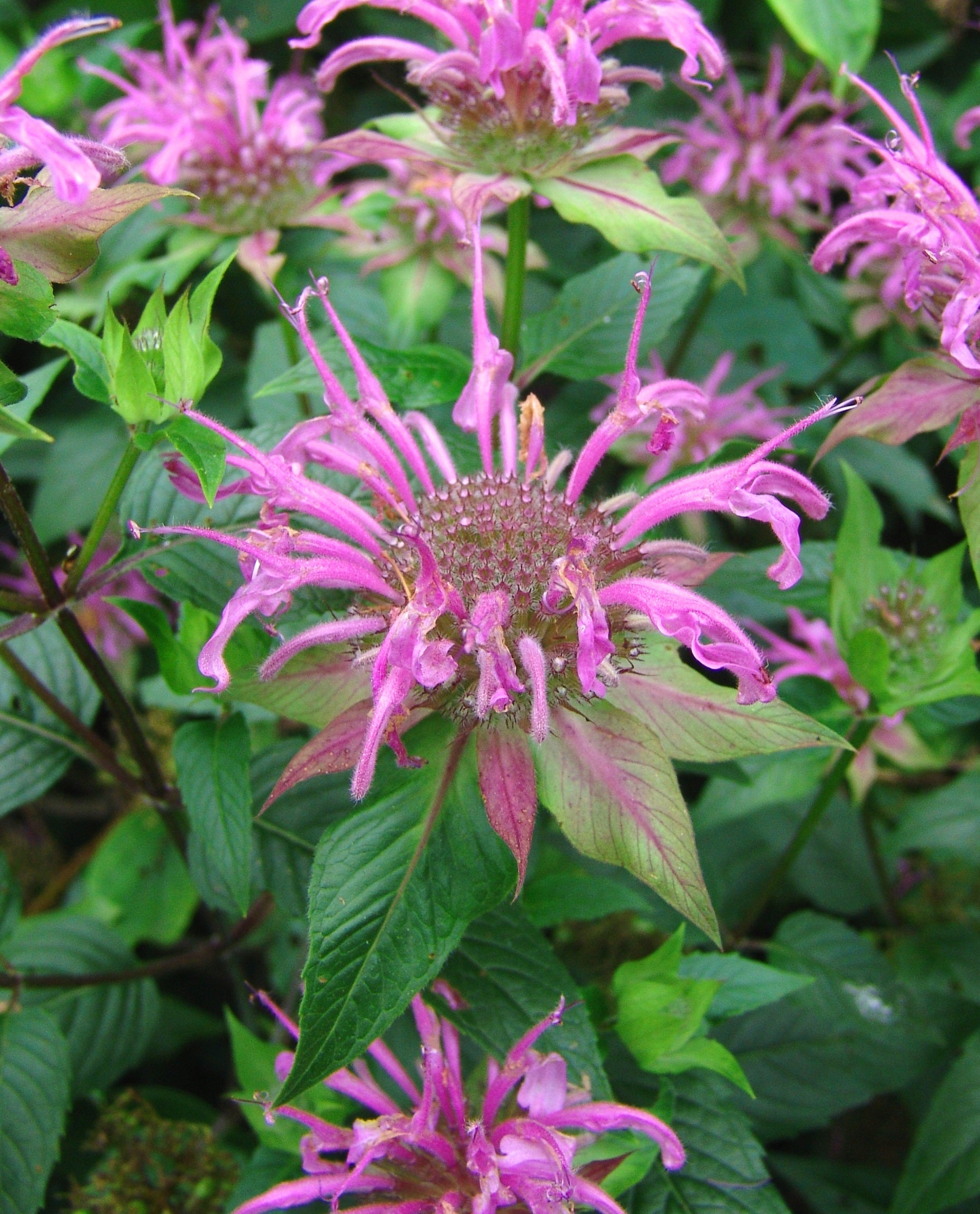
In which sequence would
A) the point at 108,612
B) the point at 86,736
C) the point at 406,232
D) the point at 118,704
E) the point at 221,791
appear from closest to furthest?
the point at 221,791
the point at 118,704
the point at 86,736
the point at 406,232
the point at 108,612

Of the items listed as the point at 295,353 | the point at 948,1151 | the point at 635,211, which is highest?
the point at 635,211

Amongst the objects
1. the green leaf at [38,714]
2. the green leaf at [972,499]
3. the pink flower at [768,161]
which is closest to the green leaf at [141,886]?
the green leaf at [38,714]

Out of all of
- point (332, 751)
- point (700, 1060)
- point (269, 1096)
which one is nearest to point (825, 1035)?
point (700, 1060)

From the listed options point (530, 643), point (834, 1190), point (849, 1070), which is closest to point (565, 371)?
point (530, 643)

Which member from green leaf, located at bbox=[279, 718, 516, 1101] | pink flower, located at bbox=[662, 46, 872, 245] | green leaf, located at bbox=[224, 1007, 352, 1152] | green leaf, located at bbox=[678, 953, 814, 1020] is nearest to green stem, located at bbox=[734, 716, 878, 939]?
green leaf, located at bbox=[678, 953, 814, 1020]

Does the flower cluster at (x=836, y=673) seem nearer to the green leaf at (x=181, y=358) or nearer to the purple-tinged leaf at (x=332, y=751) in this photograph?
the purple-tinged leaf at (x=332, y=751)

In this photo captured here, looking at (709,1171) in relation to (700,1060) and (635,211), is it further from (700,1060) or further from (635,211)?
(635,211)

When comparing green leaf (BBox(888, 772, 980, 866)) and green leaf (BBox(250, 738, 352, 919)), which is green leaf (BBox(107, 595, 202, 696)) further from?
green leaf (BBox(888, 772, 980, 866))

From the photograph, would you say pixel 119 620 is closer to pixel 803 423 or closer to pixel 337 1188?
pixel 337 1188
